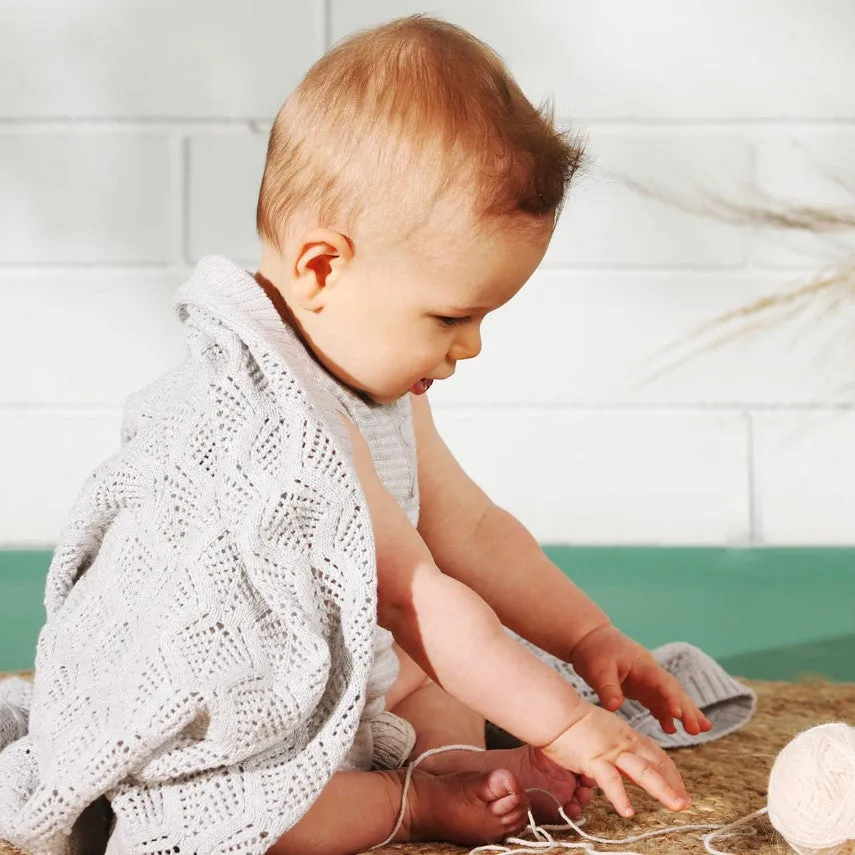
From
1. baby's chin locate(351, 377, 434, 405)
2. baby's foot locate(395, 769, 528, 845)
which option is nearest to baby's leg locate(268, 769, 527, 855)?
baby's foot locate(395, 769, 528, 845)

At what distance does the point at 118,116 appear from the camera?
1.69 metres

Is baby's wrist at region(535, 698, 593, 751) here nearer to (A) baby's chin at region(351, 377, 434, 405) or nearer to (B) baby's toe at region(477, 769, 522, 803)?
(B) baby's toe at region(477, 769, 522, 803)

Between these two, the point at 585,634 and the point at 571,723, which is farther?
the point at 585,634

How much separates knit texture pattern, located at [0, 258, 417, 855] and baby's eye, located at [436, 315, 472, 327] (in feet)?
0.32

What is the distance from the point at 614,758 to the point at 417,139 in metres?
0.42

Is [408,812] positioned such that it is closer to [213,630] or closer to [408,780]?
[408,780]

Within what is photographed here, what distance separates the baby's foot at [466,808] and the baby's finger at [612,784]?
9 cm

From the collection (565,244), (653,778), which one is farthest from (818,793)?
(565,244)

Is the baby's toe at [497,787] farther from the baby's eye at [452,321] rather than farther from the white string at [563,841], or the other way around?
the baby's eye at [452,321]

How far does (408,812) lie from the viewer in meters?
0.89

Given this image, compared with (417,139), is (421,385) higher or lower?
lower

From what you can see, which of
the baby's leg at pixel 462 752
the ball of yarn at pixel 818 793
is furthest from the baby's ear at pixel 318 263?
the ball of yarn at pixel 818 793

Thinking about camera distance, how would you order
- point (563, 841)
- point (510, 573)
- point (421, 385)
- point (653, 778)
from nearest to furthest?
1. point (653, 778)
2. point (563, 841)
3. point (421, 385)
4. point (510, 573)

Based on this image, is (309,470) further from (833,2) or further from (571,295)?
(833,2)
